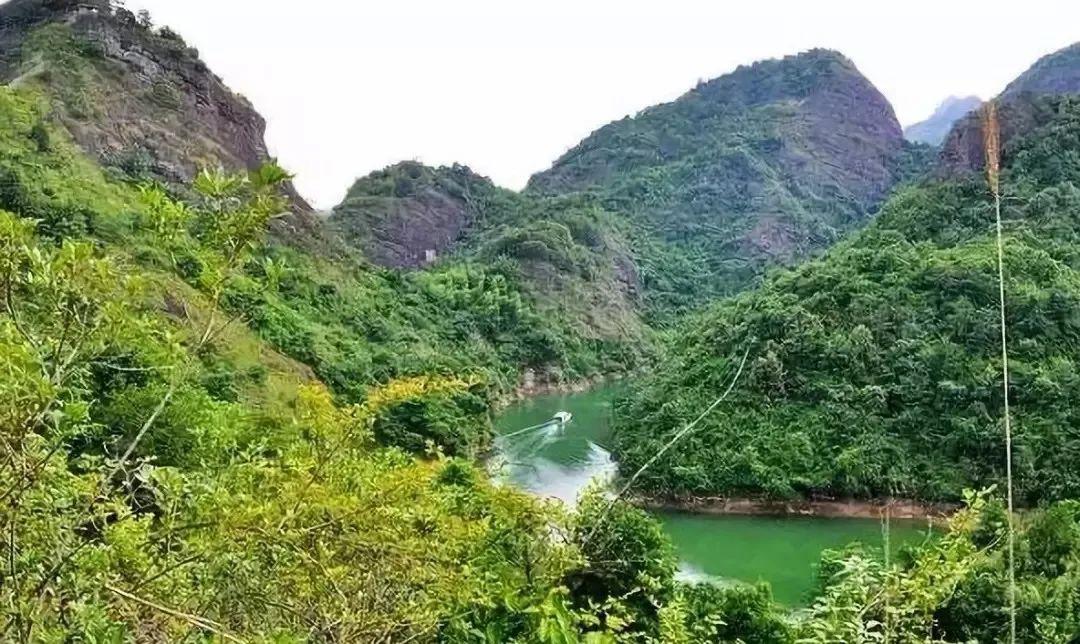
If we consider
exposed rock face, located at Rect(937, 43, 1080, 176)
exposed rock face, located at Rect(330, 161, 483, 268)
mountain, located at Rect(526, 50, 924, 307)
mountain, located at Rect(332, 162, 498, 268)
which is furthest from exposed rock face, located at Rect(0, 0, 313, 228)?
mountain, located at Rect(526, 50, 924, 307)

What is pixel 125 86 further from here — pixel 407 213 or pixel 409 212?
pixel 409 212

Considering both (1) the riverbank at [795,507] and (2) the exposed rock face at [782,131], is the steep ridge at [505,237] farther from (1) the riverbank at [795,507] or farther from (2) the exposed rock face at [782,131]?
(1) the riverbank at [795,507]

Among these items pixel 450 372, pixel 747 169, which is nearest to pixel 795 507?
pixel 450 372

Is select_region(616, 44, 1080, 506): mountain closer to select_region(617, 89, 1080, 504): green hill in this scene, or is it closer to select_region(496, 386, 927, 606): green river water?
select_region(617, 89, 1080, 504): green hill

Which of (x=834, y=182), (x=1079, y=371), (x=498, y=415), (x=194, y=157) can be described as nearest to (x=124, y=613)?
(x=1079, y=371)

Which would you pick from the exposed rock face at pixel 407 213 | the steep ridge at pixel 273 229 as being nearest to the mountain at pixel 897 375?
the steep ridge at pixel 273 229

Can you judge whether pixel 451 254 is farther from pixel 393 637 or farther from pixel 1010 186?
pixel 393 637
